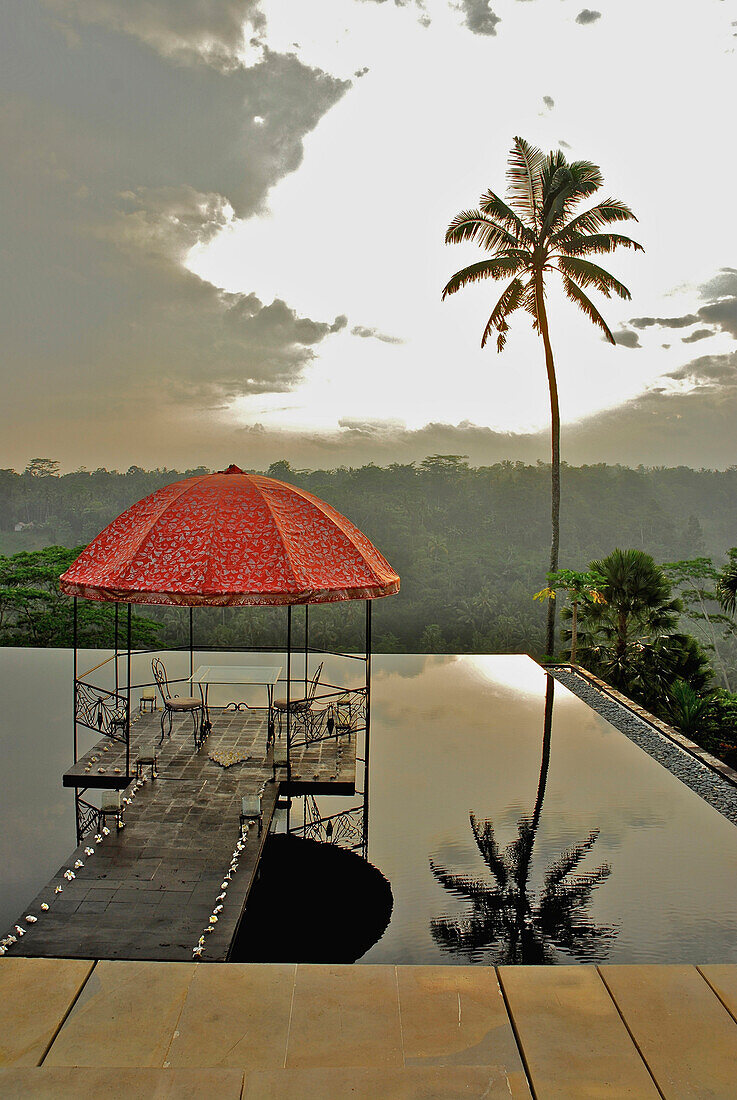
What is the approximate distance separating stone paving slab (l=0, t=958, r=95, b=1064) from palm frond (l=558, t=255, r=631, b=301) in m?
13.8

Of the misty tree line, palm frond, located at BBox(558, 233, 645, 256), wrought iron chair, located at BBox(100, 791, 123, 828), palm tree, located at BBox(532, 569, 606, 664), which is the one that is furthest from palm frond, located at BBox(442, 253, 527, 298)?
the misty tree line

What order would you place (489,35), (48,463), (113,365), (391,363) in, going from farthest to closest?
(391,363), (48,463), (113,365), (489,35)

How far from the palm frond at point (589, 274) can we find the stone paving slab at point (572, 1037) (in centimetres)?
1302

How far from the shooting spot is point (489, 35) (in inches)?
680

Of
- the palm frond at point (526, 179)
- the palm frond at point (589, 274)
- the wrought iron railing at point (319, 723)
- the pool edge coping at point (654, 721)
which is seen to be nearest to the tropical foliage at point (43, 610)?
the pool edge coping at point (654, 721)

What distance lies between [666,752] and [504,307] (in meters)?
9.43

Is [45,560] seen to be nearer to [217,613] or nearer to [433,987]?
[217,613]

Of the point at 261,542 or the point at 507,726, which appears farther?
the point at 507,726

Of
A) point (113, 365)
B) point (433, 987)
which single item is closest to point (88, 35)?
point (113, 365)

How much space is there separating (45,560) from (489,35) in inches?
647

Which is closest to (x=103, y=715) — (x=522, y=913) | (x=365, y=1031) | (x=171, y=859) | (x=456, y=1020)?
(x=171, y=859)

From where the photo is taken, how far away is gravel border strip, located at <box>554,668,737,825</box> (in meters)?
6.88

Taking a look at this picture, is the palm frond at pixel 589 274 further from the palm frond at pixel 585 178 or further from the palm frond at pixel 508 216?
the palm frond at pixel 585 178

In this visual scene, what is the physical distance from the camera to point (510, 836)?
5723 mm
